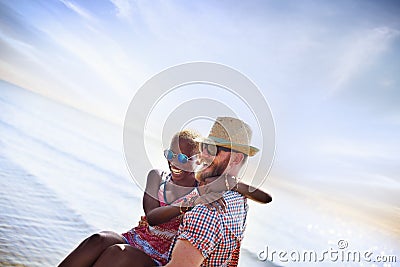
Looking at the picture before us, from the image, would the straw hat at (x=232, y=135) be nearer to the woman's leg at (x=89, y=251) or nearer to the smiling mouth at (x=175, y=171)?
the smiling mouth at (x=175, y=171)

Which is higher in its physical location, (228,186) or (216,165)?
(216,165)

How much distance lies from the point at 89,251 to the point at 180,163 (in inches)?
39.0

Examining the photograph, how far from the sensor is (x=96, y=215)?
8523 millimetres

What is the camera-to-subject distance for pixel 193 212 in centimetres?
217

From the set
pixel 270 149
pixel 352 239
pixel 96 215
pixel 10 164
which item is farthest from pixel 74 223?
pixel 352 239

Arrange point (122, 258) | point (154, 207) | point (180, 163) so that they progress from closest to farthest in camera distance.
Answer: point (122, 258) → point (154, 207) → point (180, 163)

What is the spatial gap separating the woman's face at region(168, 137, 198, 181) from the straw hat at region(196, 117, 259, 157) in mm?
595

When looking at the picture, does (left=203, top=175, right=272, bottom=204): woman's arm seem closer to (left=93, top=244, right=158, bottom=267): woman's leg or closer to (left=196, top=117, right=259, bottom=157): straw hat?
(left=196, top=117, right=259, bottom=157): straw hat

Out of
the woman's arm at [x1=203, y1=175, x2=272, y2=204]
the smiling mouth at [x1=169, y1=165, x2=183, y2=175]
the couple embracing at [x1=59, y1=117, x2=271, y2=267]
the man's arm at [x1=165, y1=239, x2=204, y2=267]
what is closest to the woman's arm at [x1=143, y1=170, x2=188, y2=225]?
the couple embracing at [x1=59, y1=117, x2=271, y2=267]

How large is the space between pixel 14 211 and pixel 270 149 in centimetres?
484

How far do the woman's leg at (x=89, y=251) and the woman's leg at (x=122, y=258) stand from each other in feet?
0.38

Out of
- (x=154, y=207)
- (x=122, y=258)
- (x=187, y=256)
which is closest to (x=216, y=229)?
(x=187, y=256)

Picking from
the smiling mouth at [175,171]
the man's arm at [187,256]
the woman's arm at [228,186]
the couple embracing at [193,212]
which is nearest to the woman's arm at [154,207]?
the couple embracing at [193,212]

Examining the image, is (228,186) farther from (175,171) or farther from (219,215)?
(175,171)
